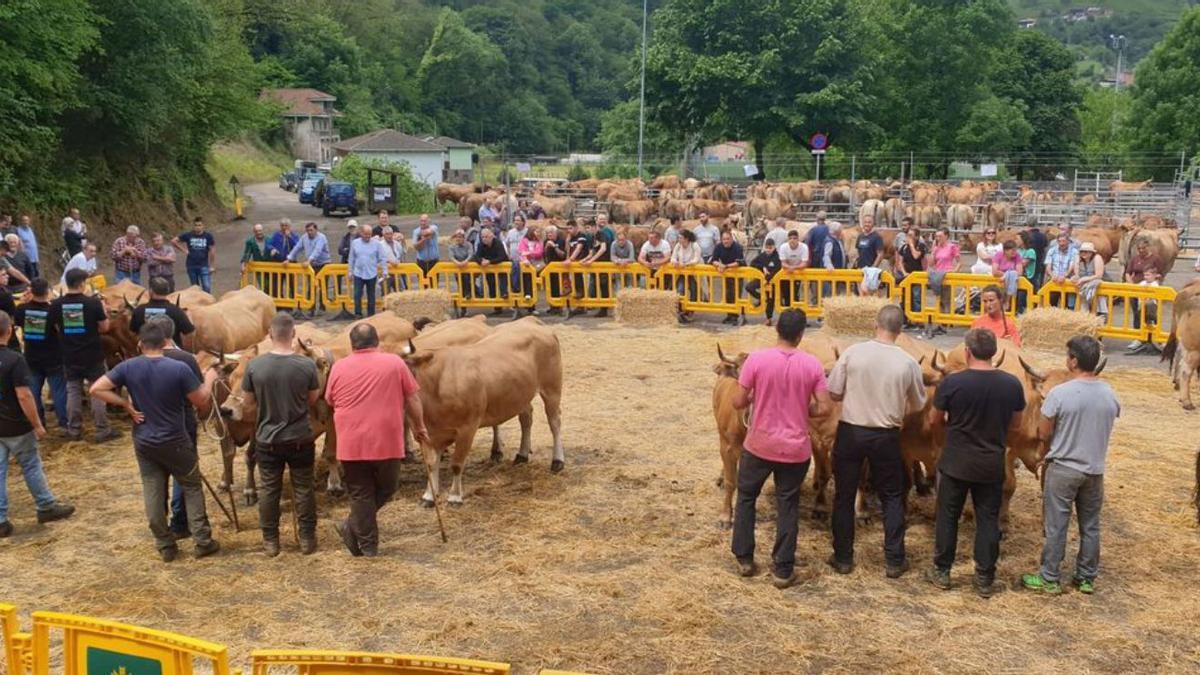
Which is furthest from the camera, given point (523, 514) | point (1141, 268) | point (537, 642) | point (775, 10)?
point (775, 10)

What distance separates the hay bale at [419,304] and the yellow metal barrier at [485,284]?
1.06 metres

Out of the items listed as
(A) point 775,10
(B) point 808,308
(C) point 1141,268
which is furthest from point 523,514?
(A) point 775,10

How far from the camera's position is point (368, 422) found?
7.83 meters

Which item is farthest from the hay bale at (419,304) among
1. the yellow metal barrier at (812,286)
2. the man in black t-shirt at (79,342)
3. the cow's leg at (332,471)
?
the cow's leg at (332,471)

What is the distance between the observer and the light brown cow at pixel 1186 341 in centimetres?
1266

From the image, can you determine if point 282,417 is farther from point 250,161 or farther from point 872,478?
point 250,161

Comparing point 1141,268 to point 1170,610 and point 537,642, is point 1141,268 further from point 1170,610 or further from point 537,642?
point 537,642

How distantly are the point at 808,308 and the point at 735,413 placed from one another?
1063cm

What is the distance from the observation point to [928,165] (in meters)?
60.2

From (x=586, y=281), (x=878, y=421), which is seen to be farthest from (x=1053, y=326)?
(x=878, y=421)

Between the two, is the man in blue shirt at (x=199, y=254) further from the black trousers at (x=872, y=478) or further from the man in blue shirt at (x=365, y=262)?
the black trousers at (x=872, y=478)

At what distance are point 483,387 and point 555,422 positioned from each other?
1.44 meters

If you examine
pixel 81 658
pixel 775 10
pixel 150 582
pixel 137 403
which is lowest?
pixel 150 582

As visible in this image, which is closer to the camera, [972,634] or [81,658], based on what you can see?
[81,658]
